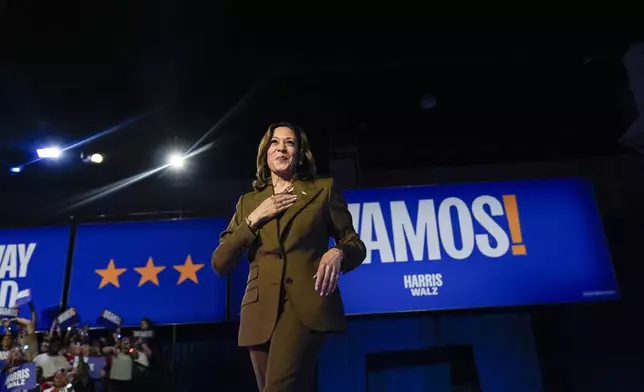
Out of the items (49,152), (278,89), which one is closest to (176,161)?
(49,152)

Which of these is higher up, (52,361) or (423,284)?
(423,284)

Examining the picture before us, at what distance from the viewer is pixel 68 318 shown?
4.19 meters

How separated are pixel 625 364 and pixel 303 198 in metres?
3.81

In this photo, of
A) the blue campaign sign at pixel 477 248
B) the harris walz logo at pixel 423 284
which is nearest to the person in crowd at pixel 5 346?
the blue campaign sign at pixel 477 248

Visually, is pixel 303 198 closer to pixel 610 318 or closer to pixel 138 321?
pixel 138 321

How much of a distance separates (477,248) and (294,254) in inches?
121

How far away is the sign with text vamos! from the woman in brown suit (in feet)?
8.92

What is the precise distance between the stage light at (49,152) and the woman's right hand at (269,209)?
159 inches

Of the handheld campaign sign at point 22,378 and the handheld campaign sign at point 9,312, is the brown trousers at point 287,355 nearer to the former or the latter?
the handheld campaign sign at point 22,378

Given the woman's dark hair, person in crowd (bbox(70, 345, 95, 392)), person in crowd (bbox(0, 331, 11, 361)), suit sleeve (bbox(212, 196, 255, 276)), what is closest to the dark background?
person in crowd (bbox(70, 345, 95, 392))

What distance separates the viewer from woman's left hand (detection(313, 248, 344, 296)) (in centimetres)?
125

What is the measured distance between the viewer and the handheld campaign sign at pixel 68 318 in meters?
4.18

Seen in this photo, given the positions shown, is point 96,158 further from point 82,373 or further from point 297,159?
point 297,159

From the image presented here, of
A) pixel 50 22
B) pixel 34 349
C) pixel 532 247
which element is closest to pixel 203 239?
pixel 34 349
